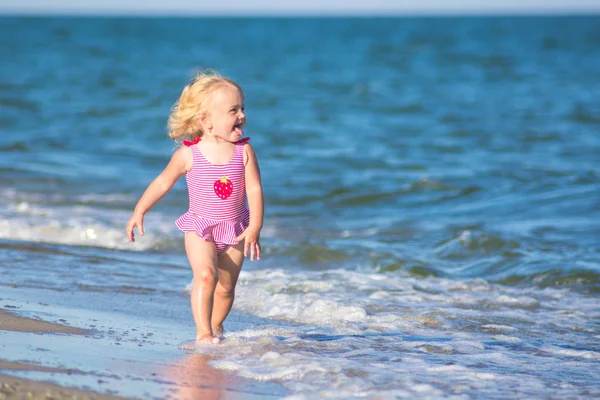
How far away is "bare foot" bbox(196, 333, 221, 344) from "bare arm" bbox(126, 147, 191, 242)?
0.57 metres

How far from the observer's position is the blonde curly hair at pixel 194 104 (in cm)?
414

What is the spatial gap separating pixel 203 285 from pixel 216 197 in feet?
1.43

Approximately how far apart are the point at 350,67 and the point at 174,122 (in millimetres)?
28620

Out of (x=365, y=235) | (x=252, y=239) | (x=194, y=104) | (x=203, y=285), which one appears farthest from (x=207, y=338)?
(x=365, y=235)

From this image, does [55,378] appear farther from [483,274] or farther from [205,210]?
[483,274]

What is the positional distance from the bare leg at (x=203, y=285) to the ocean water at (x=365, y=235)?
0.15 meters

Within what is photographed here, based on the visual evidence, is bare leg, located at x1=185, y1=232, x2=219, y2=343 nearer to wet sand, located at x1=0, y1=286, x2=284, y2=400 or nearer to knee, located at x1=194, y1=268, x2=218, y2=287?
knee, located at x1=194, y1=268, x2=218, y2=287

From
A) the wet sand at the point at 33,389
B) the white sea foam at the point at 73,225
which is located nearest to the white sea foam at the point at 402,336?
the wet sand at the point at 33,389

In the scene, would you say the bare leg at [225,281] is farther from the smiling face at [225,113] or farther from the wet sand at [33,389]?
the wet sand at [33,389]

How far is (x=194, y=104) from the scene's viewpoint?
13.6 feet

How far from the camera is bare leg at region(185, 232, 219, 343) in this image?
4.04 meters

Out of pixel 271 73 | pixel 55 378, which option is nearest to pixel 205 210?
pixel 55 378

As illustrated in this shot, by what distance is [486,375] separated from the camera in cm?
371

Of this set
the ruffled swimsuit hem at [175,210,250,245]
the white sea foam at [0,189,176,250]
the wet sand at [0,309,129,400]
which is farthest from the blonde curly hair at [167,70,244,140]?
the white sea foam at [0,189,176,250]
